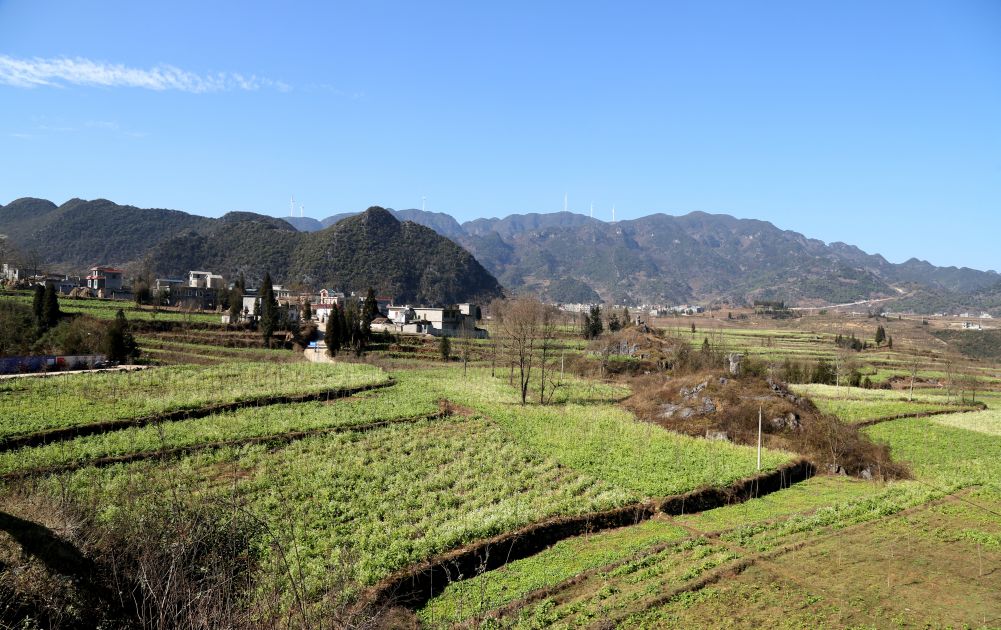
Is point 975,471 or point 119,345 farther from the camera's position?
point 119,345

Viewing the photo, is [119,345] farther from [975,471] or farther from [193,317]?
[975,471]

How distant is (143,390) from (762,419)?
3384 centimetres

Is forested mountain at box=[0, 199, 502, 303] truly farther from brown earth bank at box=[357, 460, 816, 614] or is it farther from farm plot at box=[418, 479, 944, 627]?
farm plot at box=[418, 479, 944, 627]

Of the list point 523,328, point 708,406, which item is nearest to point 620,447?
point 708,406

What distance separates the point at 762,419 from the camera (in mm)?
31484

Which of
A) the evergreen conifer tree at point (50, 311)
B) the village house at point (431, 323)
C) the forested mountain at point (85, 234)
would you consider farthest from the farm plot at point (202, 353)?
the forested mountain at point (85, 234)

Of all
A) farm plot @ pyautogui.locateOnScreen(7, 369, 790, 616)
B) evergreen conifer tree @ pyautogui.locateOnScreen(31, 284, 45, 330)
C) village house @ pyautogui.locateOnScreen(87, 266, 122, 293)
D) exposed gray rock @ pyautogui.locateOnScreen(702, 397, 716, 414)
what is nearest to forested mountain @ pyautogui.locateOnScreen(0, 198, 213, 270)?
village house @ pyautogui.locateOnScreen(87, 266, 122, 293)

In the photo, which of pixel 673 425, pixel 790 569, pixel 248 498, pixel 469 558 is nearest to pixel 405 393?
pixel 673 425

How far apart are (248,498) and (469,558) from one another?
725cm

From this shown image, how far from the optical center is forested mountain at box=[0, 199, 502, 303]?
488 ft

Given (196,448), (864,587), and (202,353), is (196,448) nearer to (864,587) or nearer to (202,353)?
(864,587)

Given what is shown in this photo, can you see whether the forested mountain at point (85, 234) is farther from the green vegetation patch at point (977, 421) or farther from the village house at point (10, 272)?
the green vegetation patch at point (977, 421)

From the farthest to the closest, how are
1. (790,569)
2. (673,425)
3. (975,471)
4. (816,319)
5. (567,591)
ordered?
(816,319) → (673,425) → (975,471) → (790,569) → (567,591)

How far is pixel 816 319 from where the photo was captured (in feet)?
496
